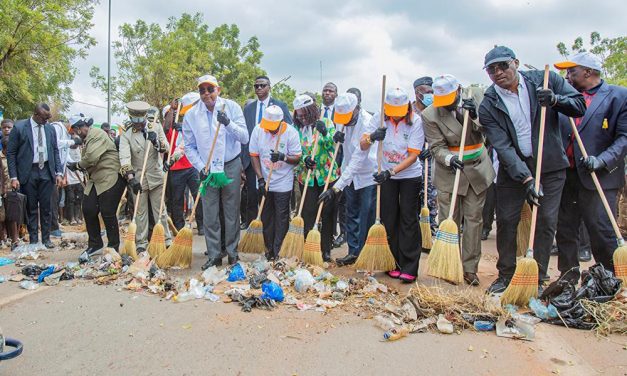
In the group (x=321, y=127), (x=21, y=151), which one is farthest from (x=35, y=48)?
(x=321, y=127)

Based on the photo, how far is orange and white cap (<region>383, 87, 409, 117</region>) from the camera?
4668 mm

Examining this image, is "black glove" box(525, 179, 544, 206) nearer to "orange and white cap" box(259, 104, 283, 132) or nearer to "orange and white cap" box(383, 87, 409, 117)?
"orange and white cap" box(383, 87, 409, 117)

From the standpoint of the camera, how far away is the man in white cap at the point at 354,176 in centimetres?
524

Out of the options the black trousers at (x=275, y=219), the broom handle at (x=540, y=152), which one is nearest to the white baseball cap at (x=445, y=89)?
the broom handle at (x=540, y=152)

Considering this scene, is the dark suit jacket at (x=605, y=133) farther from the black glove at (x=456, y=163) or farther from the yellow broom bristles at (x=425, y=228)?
the yellow broom bristles at (x=425, y=228)

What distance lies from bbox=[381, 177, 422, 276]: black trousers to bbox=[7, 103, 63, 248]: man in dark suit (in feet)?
16.4

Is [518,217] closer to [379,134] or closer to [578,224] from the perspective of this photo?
[578,224]

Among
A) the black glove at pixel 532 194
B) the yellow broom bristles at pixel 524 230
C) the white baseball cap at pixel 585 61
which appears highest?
the white baseball cap at pixel 585 61

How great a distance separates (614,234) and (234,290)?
327 centimetres

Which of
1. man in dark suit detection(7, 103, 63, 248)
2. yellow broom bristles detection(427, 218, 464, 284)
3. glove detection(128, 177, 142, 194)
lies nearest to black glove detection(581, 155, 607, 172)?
yellow broom bristles detection(427, 218, 464, 284)

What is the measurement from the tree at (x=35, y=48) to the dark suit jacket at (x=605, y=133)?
17.8 m

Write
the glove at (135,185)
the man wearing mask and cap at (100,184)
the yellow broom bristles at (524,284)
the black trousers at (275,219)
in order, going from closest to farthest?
the yellow broom bristles at (524,284), the black trousers at (275,219), the glove at (135,185), the man wearing mask and cap at (100,184)

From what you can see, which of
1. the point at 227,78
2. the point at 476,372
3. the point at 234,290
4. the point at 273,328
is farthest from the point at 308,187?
the point at 227,78

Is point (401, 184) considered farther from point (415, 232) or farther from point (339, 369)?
point (339, 369)
